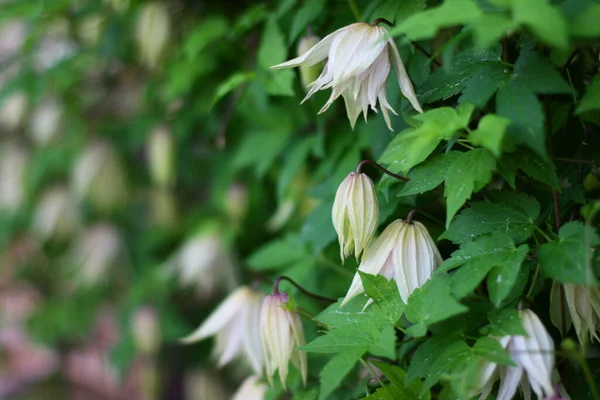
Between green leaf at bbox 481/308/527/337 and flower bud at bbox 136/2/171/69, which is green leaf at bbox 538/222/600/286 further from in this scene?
flower bud at bbox 136/2/171/69

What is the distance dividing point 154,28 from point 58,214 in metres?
0.78

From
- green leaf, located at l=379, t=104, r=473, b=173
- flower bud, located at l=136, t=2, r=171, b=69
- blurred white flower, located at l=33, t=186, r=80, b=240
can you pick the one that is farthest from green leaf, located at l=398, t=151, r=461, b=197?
blurred white flower, located at l=33, t=186, r=80, b=240

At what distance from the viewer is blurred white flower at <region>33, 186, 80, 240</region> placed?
192 cm

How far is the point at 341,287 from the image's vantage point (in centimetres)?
112

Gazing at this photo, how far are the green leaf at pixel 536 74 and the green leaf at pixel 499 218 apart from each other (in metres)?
0.14

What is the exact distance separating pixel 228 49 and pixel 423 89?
2.56 ft

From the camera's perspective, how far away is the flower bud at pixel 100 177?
68.9 inches

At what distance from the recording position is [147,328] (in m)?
1.67

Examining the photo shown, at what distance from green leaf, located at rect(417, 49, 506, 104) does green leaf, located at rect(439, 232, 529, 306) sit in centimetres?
19

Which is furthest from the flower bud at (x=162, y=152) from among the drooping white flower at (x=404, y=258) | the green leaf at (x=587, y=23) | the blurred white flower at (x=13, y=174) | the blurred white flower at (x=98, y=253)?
the green leaf at (x=587, y=23)

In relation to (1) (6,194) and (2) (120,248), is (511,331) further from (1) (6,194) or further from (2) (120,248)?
(1) (6,194)

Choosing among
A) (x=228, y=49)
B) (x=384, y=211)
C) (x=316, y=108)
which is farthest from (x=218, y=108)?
(x=384, y=211)

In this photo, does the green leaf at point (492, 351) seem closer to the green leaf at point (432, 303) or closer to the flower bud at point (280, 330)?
the green leaf at point (432, 303)

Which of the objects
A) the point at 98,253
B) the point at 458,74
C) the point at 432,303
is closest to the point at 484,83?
the point at 458,74
